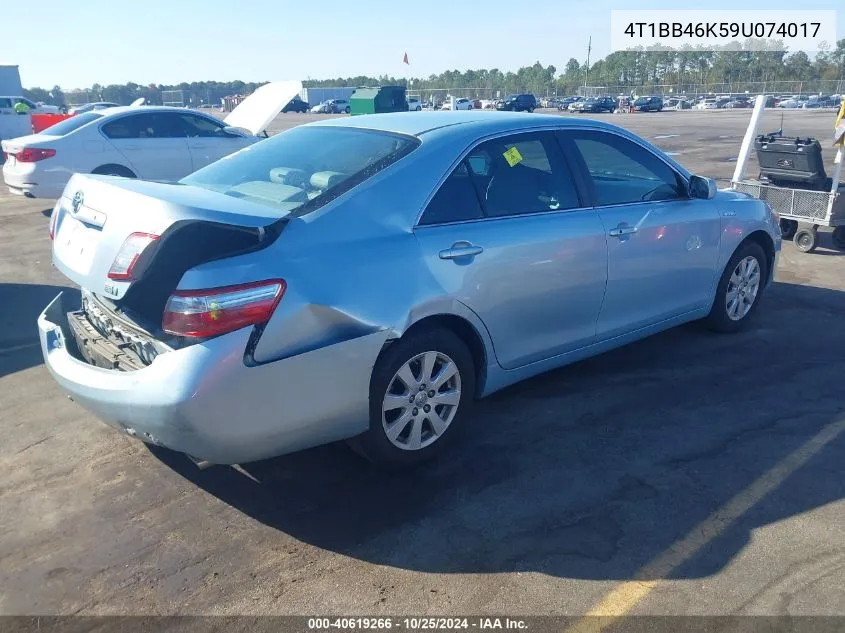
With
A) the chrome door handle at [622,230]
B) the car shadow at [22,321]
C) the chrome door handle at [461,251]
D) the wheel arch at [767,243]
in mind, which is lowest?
the car shadow at [22,321]

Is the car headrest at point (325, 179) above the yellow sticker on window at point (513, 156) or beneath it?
beneath

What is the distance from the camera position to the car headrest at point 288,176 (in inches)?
149

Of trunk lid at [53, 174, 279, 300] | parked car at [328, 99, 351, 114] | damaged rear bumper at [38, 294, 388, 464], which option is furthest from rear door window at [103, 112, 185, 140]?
parked car at [328, 99, 351, 114]

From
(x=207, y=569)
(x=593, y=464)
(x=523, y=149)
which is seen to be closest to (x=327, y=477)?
(x=207, y=569)

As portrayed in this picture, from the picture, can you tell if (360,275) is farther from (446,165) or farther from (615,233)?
(615,233)

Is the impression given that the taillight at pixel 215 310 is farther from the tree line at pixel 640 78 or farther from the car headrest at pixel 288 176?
the tree line at pixel 640 78

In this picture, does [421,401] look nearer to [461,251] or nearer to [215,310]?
[461,251]

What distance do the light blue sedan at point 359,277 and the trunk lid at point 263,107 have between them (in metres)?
6.55

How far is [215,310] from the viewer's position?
9.53 ft

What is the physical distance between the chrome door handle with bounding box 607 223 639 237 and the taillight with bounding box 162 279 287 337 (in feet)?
7.73

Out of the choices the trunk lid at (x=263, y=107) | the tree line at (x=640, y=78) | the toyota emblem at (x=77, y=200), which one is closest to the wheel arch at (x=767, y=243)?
the toyota emblem at (x=77, y=200)

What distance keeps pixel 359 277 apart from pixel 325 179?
73cm

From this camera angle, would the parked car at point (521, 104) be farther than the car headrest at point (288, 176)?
Yes

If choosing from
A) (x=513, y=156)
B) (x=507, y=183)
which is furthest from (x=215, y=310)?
(x=513, y=156)
